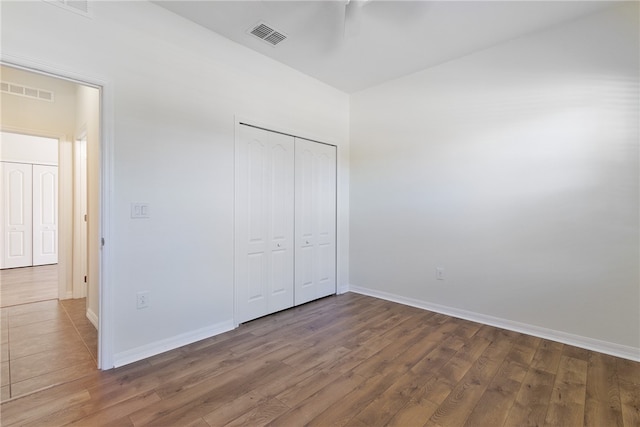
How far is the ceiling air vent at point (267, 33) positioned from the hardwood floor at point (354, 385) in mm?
2880

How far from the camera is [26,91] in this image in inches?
131

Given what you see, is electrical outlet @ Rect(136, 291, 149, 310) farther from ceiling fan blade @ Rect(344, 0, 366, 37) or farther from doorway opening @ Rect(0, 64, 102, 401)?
ceiling fan blade @ Rect(344, 0, 366, 37)

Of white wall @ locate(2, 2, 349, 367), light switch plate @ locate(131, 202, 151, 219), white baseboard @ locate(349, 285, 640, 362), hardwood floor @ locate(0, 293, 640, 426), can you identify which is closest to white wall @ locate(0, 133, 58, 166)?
white wall @ locate(2, 2, 349, 367)

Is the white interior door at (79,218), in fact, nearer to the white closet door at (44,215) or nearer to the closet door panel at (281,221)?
the closet door panel at (281,221)

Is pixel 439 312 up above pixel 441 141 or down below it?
below

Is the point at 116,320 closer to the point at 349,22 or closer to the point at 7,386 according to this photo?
the point at 7,386

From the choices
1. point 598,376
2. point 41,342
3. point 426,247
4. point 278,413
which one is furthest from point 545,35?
point 41,342

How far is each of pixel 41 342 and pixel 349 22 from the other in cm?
395

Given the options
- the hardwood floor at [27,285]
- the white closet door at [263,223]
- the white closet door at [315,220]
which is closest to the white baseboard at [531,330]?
the white closet door at [315,220]

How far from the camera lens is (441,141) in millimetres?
3330

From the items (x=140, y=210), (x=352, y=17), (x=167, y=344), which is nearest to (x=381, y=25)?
(x=352, y=17)

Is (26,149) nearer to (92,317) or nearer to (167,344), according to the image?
(92,317)

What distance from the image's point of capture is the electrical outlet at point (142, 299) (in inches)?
89.8

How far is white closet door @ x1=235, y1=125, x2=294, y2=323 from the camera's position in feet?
9.76
